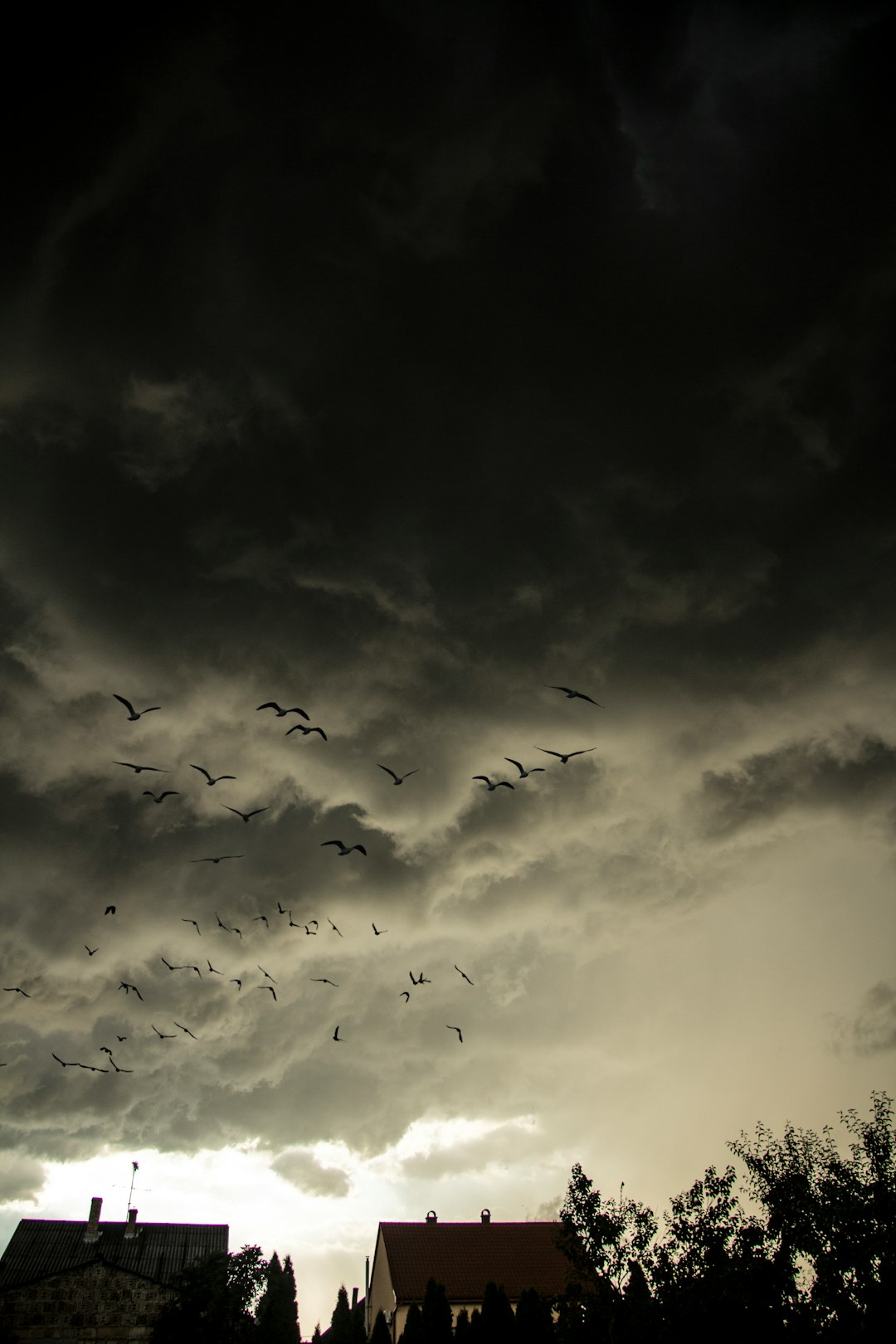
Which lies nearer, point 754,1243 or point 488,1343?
point 754,1243

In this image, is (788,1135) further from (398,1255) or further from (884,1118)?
(398,1255)

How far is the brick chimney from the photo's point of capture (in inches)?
2677

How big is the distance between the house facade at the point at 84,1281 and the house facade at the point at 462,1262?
16946 mm

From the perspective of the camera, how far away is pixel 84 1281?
201 feet

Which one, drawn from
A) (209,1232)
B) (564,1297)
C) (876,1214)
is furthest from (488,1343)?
(209,1232)

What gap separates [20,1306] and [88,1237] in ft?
26.4

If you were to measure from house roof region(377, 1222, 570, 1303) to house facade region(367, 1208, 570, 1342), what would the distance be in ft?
0.19

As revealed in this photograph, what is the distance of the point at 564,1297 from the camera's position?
35531mm

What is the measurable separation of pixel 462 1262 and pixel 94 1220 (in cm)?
3227

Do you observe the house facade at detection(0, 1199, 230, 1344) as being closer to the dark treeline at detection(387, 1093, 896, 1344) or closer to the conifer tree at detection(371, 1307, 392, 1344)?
the conifer tree at detection(371, 1307, 392, 1344)

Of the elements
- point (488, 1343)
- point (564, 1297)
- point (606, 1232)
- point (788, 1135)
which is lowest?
point (488, 1343)

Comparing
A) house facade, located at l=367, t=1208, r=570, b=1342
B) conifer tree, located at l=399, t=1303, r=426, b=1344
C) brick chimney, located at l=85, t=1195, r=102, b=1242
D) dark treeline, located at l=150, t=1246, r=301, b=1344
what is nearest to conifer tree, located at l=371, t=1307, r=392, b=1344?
house facade, located at l=367, t=1208, r=570, b=1342

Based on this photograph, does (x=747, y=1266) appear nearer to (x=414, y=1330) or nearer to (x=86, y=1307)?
(x=414, y=1330)

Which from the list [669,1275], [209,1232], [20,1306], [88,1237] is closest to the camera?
[669,1275]
